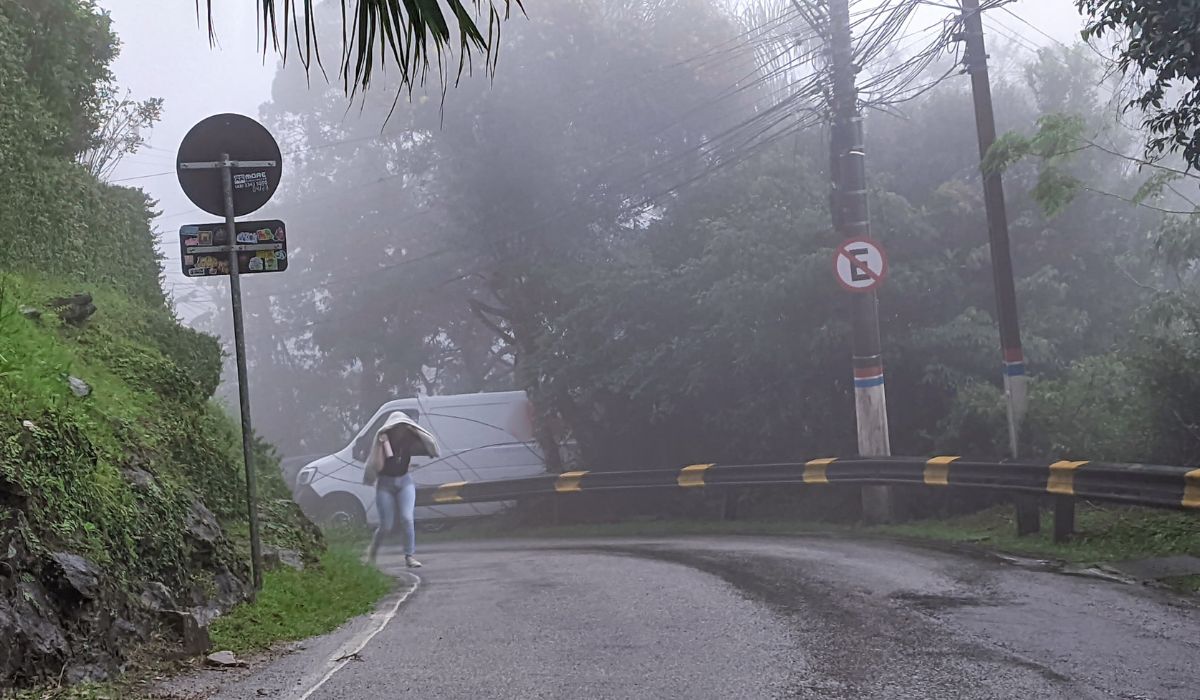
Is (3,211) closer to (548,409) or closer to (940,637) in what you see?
(940,637)

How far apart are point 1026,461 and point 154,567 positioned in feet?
28.9

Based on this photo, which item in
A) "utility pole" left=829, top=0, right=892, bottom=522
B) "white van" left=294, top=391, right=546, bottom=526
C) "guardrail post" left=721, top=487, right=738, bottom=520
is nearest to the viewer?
"utility pole" left=829, top=0, right=892, bottom=522

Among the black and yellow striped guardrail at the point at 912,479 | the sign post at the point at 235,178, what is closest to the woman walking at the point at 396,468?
the sign post at the point at 235,178

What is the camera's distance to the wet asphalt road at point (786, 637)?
5.97 metres

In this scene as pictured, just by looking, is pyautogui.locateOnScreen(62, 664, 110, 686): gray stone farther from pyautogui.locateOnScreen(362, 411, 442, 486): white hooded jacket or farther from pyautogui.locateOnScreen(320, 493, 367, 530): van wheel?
pyautogui.locateOnScreen(320, 493, 367, 530): van wheel

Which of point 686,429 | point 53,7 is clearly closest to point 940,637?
point 53,7

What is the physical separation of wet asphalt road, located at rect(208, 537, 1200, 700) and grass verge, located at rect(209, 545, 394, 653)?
1.49 feet

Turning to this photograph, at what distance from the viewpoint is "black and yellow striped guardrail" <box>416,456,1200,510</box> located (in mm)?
10984

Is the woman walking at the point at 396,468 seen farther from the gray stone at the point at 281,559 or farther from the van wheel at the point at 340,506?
the van wheel at the point at 340,506

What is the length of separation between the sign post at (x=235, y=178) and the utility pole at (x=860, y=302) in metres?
9.47

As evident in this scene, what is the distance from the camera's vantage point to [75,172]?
12.2 metres

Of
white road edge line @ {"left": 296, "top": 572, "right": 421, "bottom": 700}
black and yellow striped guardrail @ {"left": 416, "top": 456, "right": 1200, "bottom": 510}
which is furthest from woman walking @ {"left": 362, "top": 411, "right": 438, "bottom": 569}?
black and yellow striped guardrail @ {"left": 416, "top": 456, "right": 1200, "bottom": 510}

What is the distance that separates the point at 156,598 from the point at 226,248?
252 cm

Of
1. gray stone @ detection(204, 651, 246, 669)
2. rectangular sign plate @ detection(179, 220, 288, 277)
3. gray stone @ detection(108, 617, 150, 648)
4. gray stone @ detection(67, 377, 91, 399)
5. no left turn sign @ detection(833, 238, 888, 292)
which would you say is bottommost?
gray stone @ detection(204, 651, 246, 669)
